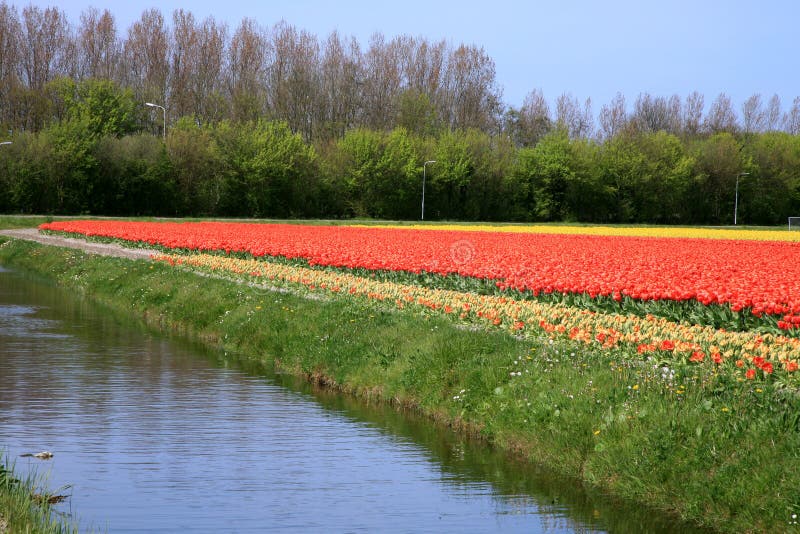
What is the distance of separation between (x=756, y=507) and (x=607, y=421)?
84.0 inches

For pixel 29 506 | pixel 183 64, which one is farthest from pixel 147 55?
pixel 29 506

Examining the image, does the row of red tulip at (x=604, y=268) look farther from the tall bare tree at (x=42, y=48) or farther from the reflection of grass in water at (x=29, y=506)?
the tall bare tree at (x=42, y=48)

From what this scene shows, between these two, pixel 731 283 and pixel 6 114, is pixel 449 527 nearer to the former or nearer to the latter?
pixel 731 283

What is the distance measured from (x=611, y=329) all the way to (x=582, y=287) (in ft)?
15.4

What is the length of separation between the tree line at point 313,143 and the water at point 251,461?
63934 mm

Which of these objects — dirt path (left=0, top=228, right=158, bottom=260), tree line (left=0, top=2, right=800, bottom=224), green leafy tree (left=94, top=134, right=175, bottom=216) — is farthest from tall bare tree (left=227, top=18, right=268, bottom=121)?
dirt path (left=0, top=228, right=158, bottom=260)

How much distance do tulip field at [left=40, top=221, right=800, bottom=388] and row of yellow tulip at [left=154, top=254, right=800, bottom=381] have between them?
20mm

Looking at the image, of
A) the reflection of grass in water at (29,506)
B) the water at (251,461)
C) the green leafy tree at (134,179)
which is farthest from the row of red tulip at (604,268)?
the green leafy tree at (134,179)

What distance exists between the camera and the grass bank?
8.52 metres

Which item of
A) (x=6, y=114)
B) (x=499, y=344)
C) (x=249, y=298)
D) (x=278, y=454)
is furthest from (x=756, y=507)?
(x=6, y=114)

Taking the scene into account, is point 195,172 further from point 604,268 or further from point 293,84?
point 604,268

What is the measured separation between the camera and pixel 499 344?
13609mm

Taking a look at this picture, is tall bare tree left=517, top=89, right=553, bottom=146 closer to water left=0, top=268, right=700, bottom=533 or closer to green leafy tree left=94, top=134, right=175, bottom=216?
green leafy tree left=94, top=134, right=175, bottom=216

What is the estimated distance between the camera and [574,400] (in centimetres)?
1074
